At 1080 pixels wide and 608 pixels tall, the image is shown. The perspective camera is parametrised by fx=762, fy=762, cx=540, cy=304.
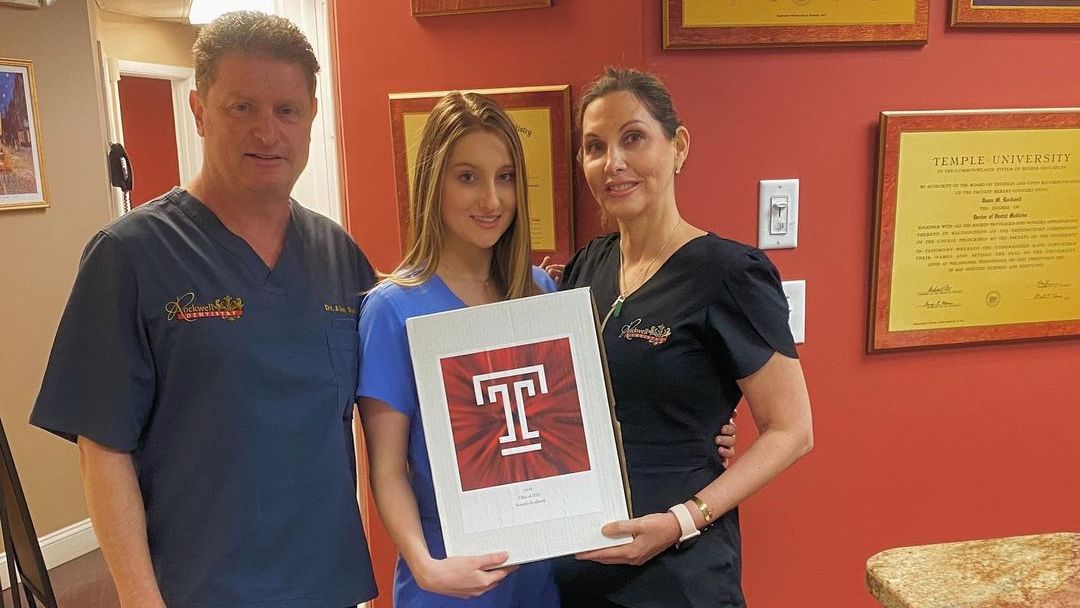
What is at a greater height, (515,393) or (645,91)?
(645,91)

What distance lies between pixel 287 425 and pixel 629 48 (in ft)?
3.17

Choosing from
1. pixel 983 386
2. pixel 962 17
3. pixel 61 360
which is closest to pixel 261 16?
pixel 61 360

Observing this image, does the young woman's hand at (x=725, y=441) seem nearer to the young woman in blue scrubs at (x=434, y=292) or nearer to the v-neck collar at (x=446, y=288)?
the young woman in blue scrubs at (x=434, y=292)

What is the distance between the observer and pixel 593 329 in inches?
42.6

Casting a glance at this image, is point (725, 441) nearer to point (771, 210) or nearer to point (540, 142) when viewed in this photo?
point (771, 210)

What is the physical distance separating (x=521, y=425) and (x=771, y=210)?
80cm

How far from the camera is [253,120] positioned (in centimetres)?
109

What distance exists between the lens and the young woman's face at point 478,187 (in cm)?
117

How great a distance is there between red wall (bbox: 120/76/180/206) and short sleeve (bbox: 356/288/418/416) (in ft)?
15.7

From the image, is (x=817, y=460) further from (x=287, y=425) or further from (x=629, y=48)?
(x=287, y=425)

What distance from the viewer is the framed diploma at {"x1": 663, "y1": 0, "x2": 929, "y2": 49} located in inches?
58.4
